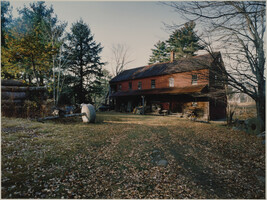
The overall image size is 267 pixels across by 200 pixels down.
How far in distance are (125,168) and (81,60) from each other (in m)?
27.2

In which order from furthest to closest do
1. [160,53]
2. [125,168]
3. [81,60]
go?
1. [160,53]
2. [81,60]
3. [125,168]

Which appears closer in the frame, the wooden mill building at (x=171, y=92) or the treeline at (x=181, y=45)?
the treeline at (x=181, y=45)

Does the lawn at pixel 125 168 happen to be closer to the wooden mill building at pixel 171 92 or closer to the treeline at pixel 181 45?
the treeline at pixel 181 45

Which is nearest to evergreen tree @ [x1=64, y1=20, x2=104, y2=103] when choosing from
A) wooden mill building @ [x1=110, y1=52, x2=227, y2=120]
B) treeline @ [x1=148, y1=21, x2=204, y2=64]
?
wooden mill building @ [x1=110, y1=52, x2=227, y2=120]

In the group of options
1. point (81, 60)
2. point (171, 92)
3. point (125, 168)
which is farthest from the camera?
point (81, 60)

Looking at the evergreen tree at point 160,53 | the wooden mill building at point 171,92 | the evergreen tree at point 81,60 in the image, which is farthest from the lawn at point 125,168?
the evergreen tree at point 160,53

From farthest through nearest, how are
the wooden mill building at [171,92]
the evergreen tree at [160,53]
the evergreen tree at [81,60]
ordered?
the evergreen tree at [160,53]
the evergreen tree at [81,60]
the wooden mill building at [171,92]

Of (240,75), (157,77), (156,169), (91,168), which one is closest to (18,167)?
(91,168)

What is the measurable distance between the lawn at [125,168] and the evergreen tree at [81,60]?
67.5ft

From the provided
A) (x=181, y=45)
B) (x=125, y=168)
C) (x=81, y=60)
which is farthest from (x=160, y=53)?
(x=125, y=168)

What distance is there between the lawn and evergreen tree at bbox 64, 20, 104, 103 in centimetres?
2058

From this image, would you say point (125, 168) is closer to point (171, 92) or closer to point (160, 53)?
point (171, 92)

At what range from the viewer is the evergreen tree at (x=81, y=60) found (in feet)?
85.0

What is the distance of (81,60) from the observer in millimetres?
26891
